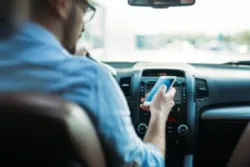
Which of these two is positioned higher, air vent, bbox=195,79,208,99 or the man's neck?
the man's neck

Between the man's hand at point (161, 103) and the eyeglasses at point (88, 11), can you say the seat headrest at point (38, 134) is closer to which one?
the eyeglasses at point (88, 11)

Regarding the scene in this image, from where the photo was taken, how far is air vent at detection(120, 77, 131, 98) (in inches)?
147

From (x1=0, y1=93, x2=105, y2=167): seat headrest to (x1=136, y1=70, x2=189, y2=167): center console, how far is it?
2.10 metres

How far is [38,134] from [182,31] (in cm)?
285

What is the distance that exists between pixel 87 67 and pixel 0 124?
1.29ft

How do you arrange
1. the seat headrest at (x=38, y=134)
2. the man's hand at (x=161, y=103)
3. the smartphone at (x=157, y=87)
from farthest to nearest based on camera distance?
the smartphone at (x=157, y=87) → the man's hand at (x=161, y=103) → the seat headrest at (x=38, y=134)

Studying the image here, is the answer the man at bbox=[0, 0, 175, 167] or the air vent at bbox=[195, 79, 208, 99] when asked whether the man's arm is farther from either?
the air vent at bbox=[195, 79, 208, 99]

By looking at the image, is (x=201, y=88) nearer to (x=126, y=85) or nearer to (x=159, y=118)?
(x=126, y=85)

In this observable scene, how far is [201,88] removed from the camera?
12.5 feet

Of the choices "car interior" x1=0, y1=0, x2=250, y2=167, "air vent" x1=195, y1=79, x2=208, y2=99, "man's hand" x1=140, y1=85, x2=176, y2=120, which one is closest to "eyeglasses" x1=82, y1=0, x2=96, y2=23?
"man's hand" x1=140, y1=85, x2=176, y2=120

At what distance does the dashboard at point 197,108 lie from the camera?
3.66 metres

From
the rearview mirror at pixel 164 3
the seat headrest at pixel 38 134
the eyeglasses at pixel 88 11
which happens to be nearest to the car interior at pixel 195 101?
the rearview mirror at pixel 164 3

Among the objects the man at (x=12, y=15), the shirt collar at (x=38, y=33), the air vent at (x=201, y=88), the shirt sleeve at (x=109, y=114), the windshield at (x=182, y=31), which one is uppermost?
the man at (x=12, y=15)

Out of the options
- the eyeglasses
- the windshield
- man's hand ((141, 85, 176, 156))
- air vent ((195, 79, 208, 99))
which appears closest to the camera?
the eyeglasses
